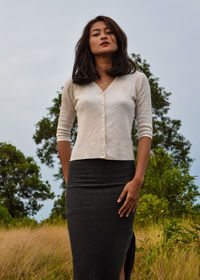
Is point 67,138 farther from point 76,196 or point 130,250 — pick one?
point 130,250

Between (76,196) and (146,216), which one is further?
(146,216)

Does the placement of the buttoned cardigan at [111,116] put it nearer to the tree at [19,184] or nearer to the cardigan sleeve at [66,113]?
the cardigan sleeve at [66,113]

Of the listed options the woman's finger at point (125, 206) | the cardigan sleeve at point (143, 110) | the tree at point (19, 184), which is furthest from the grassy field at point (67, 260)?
the tree at point (19, 184)

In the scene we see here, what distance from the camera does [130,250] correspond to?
121 inches

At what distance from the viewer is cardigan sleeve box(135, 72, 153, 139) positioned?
2.90 metres

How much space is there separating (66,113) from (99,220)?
1.10 metres

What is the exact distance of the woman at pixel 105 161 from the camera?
2680 millimetres

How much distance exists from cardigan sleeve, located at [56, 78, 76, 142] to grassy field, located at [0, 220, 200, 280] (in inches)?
69.3

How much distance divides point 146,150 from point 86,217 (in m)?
0.73

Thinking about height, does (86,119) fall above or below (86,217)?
above

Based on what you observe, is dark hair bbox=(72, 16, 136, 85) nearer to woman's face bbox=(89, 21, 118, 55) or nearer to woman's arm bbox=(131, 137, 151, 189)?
woman's face bbox=(89, 21, 118, 55)

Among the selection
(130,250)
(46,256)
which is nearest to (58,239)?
(46,256)

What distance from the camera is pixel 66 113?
10.7 ft

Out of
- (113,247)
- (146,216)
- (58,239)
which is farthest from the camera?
(146,216)
